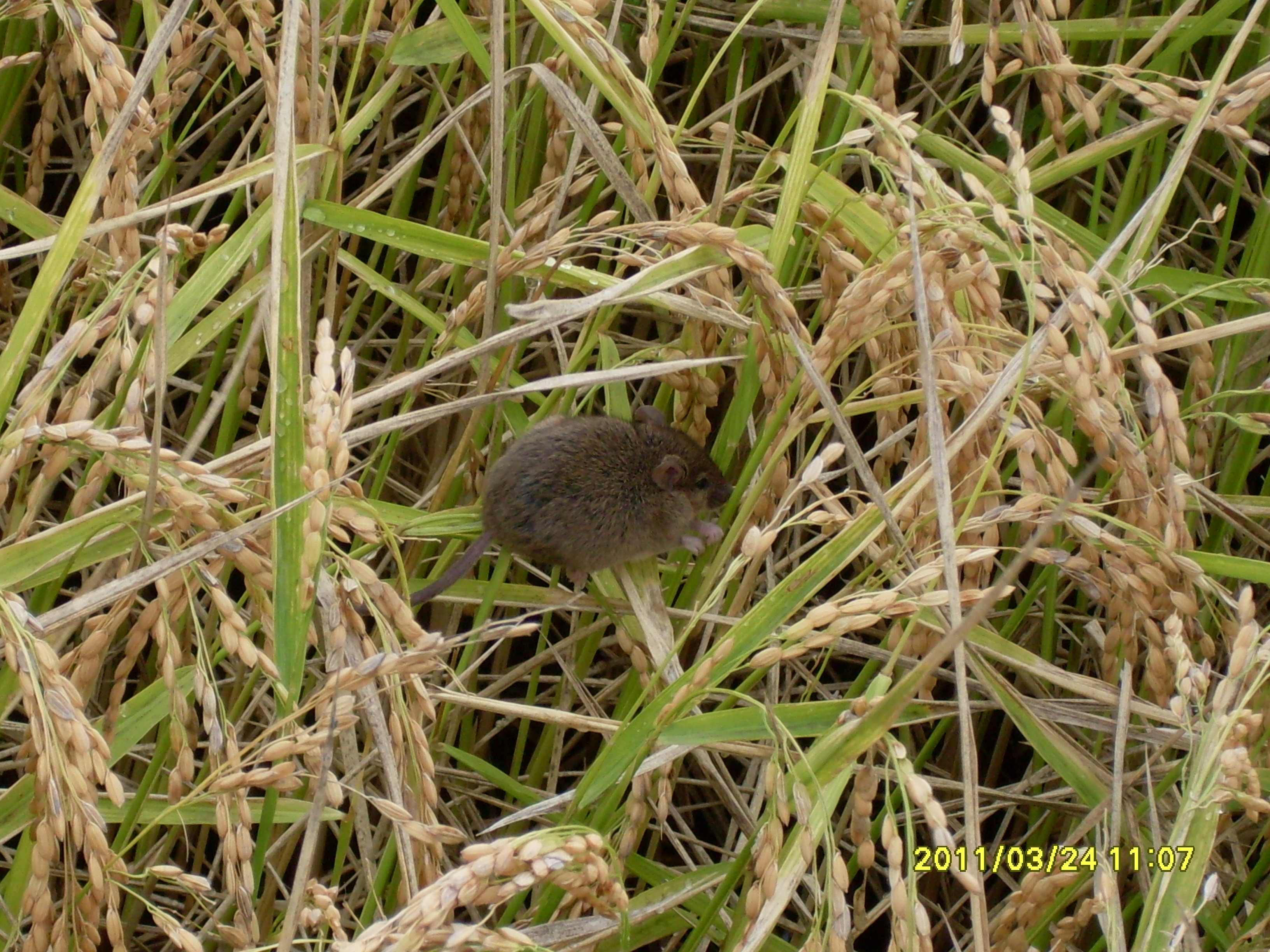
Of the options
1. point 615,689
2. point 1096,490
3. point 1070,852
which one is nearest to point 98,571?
point 615,689

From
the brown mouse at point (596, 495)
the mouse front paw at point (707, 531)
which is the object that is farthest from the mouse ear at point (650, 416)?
the mouse front paw at point (707, 531)

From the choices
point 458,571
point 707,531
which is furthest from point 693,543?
point 458,571

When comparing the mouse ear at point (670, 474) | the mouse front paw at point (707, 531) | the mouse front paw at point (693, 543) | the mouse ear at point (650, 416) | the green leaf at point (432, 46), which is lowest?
the mouse front paw at point (693, 543)

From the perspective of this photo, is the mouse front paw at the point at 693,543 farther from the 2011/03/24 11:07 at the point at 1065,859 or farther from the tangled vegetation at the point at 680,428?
the 2011/03/24 11:07 at the point at 1065,859

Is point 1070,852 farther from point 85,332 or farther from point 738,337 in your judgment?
point 85,332

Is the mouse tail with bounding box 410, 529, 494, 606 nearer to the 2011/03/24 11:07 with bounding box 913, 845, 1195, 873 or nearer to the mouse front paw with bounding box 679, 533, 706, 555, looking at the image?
the mouse front paw with bounding box 679, 533, 706, 555

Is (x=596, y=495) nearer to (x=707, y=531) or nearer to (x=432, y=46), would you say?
(x=707, y=531)
